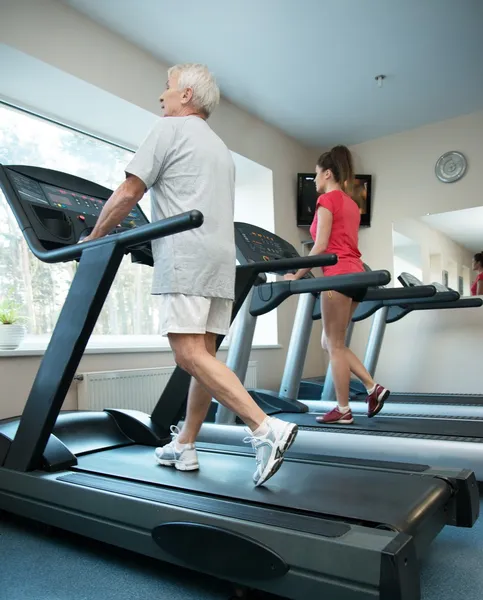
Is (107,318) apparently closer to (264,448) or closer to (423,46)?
(264,448)

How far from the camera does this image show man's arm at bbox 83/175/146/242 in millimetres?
1807

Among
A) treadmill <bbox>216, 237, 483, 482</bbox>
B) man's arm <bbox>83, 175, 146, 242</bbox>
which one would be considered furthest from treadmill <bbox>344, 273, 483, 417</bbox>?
man's arm <bbox>83, 175, 146, 242</bbox>

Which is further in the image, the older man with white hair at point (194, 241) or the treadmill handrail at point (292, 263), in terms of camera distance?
the treadmill handrail at point (292, 263)

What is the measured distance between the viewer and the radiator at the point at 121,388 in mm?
3270

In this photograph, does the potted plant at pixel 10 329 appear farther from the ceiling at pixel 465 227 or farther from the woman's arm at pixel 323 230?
the ceiling at pixel 465 227

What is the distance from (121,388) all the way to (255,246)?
128 centimetres

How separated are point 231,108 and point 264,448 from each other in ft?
12.1

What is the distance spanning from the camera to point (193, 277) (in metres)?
1.77

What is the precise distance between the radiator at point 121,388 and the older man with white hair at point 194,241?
1491mm

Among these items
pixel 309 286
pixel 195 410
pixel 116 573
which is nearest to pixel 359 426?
pixel 309 286

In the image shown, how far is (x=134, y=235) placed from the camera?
172 cm

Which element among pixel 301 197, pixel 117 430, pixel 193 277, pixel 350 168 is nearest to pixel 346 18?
pixel 350 168

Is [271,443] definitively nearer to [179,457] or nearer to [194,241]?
[179,457]

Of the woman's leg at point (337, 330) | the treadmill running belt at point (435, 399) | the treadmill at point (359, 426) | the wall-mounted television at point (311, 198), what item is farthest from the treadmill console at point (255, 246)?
the wall-mounted television at point (311, 198)
